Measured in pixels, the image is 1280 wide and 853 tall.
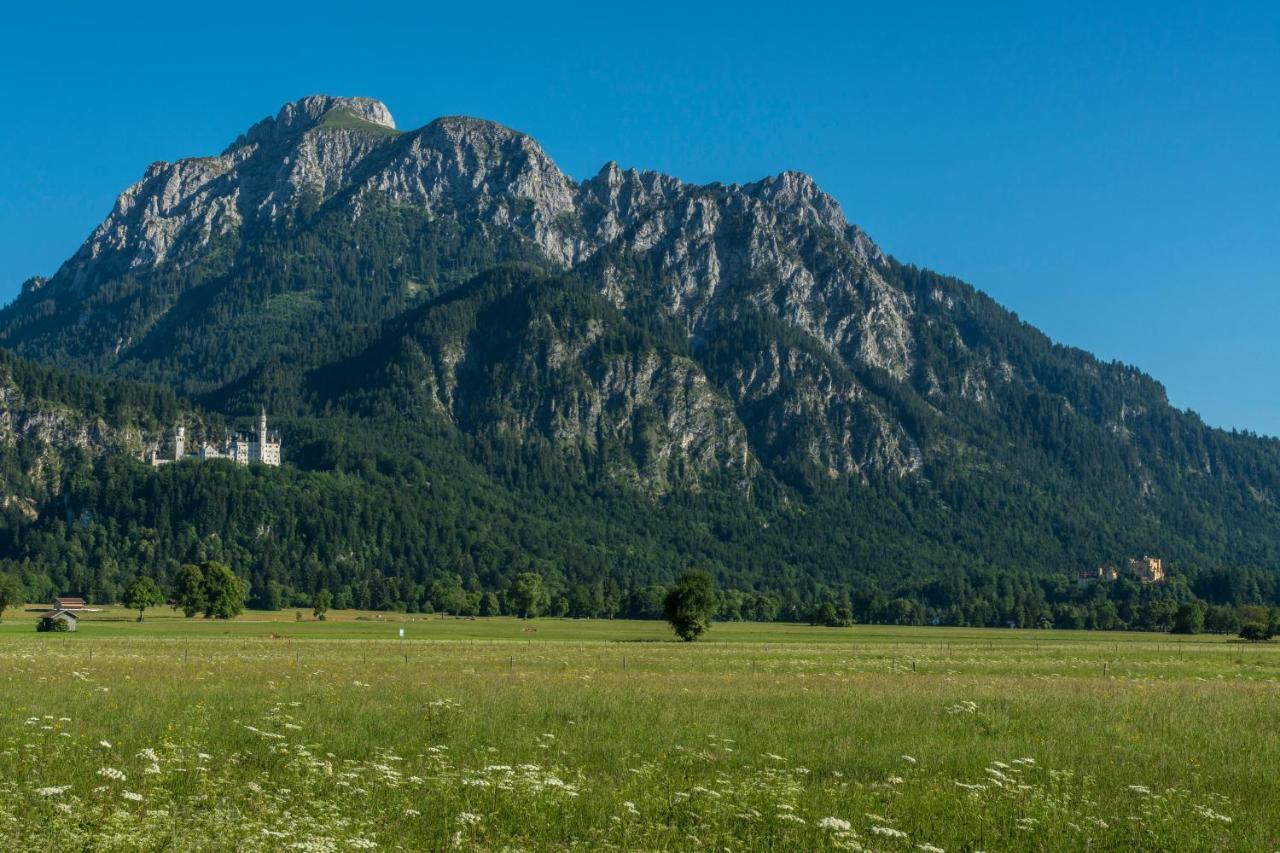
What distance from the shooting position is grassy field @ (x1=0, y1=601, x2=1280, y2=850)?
19.8 meters

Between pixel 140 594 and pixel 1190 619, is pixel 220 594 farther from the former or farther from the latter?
pixel 1190 619

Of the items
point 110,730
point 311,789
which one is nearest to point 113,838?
point 311,789

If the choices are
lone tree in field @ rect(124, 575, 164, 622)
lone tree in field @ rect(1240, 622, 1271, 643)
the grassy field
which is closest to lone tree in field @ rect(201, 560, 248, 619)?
lone tree in field @ rect(124, 575, 164, 622)

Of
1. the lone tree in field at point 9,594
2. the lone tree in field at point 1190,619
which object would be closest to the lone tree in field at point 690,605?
the lone tree in field at point 9,594

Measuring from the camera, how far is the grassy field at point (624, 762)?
19.8 meters

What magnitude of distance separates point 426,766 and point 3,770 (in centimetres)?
873

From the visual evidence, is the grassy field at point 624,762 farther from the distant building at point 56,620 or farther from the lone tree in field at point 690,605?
the distant building at point 56,620

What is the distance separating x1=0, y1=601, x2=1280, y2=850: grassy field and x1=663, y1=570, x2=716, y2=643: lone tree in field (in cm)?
6089

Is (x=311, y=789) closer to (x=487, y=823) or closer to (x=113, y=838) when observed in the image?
(x=487, y=823)

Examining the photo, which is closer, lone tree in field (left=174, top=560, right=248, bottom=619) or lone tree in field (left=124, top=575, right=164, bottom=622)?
lone tree in field (left=174, top=560, right=248, bottom=619)

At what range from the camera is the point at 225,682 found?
45.8 m

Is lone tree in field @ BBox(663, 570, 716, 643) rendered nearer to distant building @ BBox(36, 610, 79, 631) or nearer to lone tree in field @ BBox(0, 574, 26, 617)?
distant building @ BBox(36, 610, 79, 631)

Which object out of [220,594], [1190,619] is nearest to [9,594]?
[220,594]

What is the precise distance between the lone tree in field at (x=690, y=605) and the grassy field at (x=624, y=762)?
6089cm
